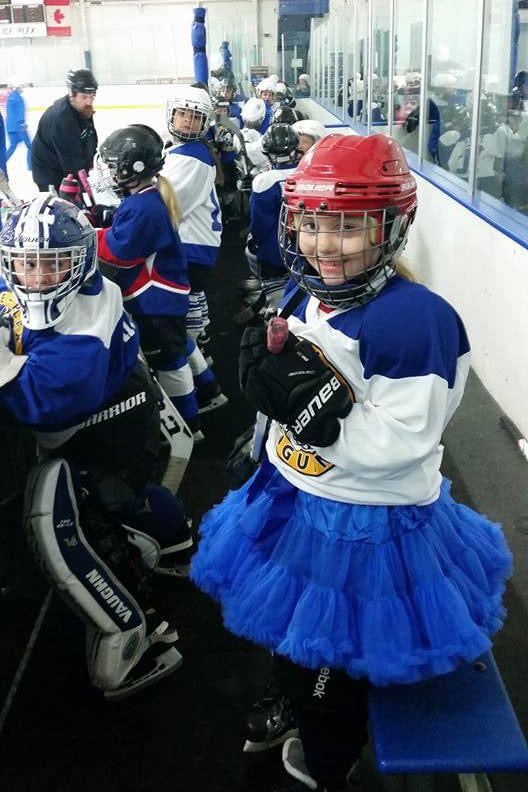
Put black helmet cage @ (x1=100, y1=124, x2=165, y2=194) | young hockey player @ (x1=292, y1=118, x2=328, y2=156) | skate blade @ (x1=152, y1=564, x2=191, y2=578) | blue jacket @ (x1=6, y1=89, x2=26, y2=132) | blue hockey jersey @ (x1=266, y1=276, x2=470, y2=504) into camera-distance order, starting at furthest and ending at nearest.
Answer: blue jacket @ (x1=6, y1=89, x2=26, y2=132)
young hockey player @ (x1=292, y1=118, x2=328, y2=156)
black helmet cage @ (x1=100, y1=124, x2=165, y2=194)
skate blade @ (x1=152, y1=564, x2=191, y2=578)
blue hockey jersey @ (x1=266, y1=276, x2=470, y2=504)

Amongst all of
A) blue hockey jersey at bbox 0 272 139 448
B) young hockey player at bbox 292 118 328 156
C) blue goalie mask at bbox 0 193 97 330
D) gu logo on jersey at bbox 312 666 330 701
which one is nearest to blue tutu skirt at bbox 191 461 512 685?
gu logo on jersey at bbox 312 666 330 701

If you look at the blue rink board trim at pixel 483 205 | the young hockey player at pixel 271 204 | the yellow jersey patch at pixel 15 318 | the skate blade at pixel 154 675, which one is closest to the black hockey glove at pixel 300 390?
the yellow jersey patch at pixel 15 318

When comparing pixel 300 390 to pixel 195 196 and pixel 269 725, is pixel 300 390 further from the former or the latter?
pixel 195 196

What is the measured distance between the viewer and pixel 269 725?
1.74m

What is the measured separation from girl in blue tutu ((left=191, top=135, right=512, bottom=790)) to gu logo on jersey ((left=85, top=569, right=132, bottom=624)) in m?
0.53

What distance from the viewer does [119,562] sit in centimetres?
206

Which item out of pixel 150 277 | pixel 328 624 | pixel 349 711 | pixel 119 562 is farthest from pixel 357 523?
pixel 150 277

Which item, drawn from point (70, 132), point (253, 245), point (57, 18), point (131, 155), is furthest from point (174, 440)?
point (57, 18)

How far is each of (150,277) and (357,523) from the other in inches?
70.8

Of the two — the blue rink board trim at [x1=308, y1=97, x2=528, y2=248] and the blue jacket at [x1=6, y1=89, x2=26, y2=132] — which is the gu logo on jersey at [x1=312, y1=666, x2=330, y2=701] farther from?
the blue jacket at [x1=6, y1=89, x2=26, y2=132]

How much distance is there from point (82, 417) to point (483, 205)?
245 cm

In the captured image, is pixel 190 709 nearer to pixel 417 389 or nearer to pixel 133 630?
pixel 133 630

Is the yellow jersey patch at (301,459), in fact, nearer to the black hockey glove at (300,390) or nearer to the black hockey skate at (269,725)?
the black hockey glove at (300,390)

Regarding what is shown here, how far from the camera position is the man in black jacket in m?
4.91
